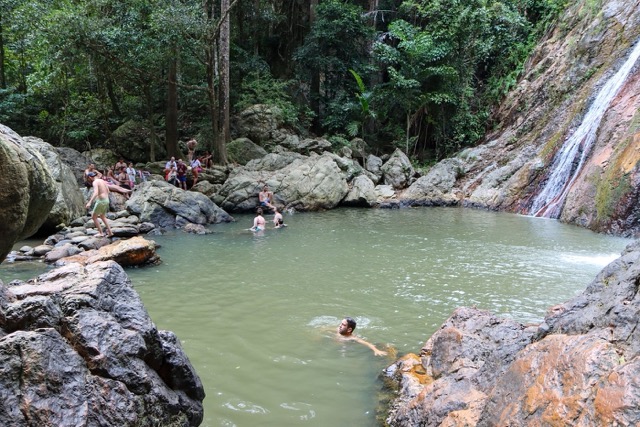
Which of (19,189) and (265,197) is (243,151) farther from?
(19,189)

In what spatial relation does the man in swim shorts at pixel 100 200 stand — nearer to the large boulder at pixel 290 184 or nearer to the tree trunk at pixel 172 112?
the large boulder at pixel 290 184

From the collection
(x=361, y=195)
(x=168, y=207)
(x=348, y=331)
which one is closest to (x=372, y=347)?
(x=348, y=331)

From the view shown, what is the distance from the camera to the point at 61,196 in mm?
13031

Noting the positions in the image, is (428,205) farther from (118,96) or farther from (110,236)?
(118,96)

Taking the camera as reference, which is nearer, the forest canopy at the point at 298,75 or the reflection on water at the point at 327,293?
the reflection on water at the point at 327,293

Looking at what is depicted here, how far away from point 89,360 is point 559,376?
2635mm

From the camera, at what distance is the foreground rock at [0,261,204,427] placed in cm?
244

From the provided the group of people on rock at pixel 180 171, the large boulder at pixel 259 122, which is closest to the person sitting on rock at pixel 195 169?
the group of people on rock at pixel 180 171

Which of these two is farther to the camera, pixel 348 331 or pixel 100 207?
pixel 100 207

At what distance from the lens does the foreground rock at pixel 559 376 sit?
7.18 ft

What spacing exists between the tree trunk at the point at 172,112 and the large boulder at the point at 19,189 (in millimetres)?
16300

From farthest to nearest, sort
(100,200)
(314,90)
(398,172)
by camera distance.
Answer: (314,90)
(398,172)
(100,200)

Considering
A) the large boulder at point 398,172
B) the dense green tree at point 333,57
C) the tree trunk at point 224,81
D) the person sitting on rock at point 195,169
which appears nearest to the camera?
the person sitting on rock at point 195,169

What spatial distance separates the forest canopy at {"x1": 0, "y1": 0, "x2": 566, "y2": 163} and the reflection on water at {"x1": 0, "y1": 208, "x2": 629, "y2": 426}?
9062 millimetres
